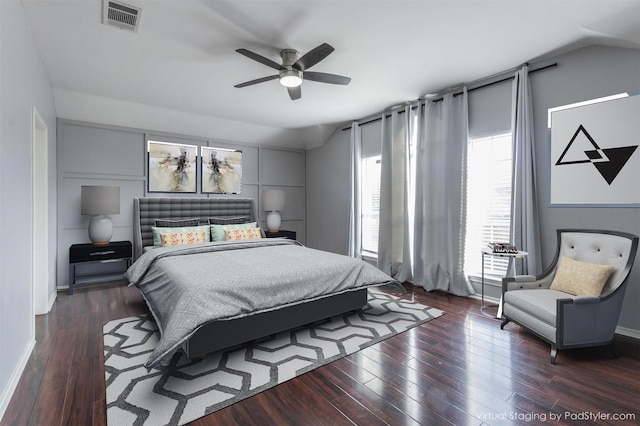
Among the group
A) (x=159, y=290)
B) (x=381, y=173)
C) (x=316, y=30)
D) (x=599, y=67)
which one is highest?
(x=316, y=30)

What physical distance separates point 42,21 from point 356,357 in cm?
365

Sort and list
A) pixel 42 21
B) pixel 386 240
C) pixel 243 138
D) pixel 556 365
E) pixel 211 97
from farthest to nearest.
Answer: pixel 243 138 < pixel 386 240 < pixel 211 97 < pixel 42 21 < pixel 556 365

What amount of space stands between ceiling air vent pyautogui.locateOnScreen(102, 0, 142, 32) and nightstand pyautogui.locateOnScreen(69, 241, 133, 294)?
9.64 ft

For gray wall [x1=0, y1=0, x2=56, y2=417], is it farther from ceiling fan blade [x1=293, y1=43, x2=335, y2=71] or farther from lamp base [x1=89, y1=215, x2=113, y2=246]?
ceiling fan blade [x1=293, y1=43, x2=335, y2=71]

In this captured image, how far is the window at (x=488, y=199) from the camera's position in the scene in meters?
3.63

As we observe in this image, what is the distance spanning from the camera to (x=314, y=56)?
2.60 metres

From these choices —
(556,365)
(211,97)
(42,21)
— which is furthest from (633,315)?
(42,21)

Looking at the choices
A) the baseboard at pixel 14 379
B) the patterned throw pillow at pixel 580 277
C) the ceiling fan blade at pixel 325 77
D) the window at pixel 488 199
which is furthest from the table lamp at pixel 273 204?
the patterned throw pillow at pixel 580 277

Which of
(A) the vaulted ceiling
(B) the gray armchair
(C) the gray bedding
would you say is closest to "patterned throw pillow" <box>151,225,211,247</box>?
(C) the gray bedding

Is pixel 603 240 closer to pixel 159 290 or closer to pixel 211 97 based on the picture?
pixel 159 290

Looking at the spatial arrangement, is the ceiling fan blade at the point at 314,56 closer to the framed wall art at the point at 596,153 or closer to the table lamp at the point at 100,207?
the framed wall art at the point at 596,153

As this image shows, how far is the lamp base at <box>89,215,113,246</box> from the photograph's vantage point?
4.24 meters

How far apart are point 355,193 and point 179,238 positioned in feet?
9.53

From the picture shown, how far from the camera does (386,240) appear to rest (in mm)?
4883
